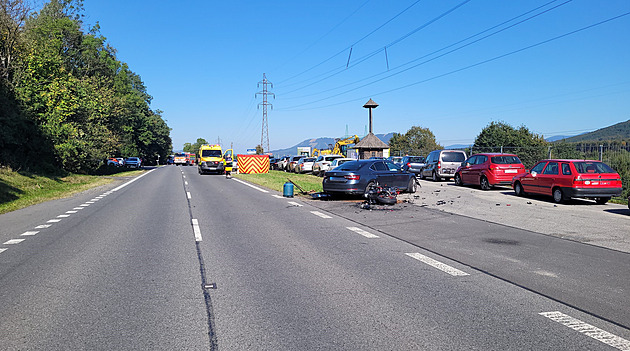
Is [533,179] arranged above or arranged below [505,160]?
below

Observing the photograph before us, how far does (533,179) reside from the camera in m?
17.0

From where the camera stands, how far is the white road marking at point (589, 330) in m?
3.88

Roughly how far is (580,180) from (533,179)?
250 centimetres

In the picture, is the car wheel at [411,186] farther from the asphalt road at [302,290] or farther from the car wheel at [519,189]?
the asphalt road at [302,290]

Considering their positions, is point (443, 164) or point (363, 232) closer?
point (363, 232)

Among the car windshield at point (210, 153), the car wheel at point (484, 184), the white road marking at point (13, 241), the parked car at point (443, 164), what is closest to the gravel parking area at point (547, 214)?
the car wheel at point (484, 184)

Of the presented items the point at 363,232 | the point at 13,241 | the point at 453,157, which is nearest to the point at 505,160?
the point at 453,157

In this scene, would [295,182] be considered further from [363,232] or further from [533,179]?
[363,232]

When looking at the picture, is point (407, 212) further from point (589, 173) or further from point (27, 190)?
point (27, 190)

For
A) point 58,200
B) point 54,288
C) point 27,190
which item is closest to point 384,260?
point 54,288

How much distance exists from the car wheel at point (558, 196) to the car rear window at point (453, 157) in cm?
1239

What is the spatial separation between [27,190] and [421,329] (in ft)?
69.5

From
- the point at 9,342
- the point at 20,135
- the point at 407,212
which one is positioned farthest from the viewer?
the point at 20,135

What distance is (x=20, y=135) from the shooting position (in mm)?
27234
